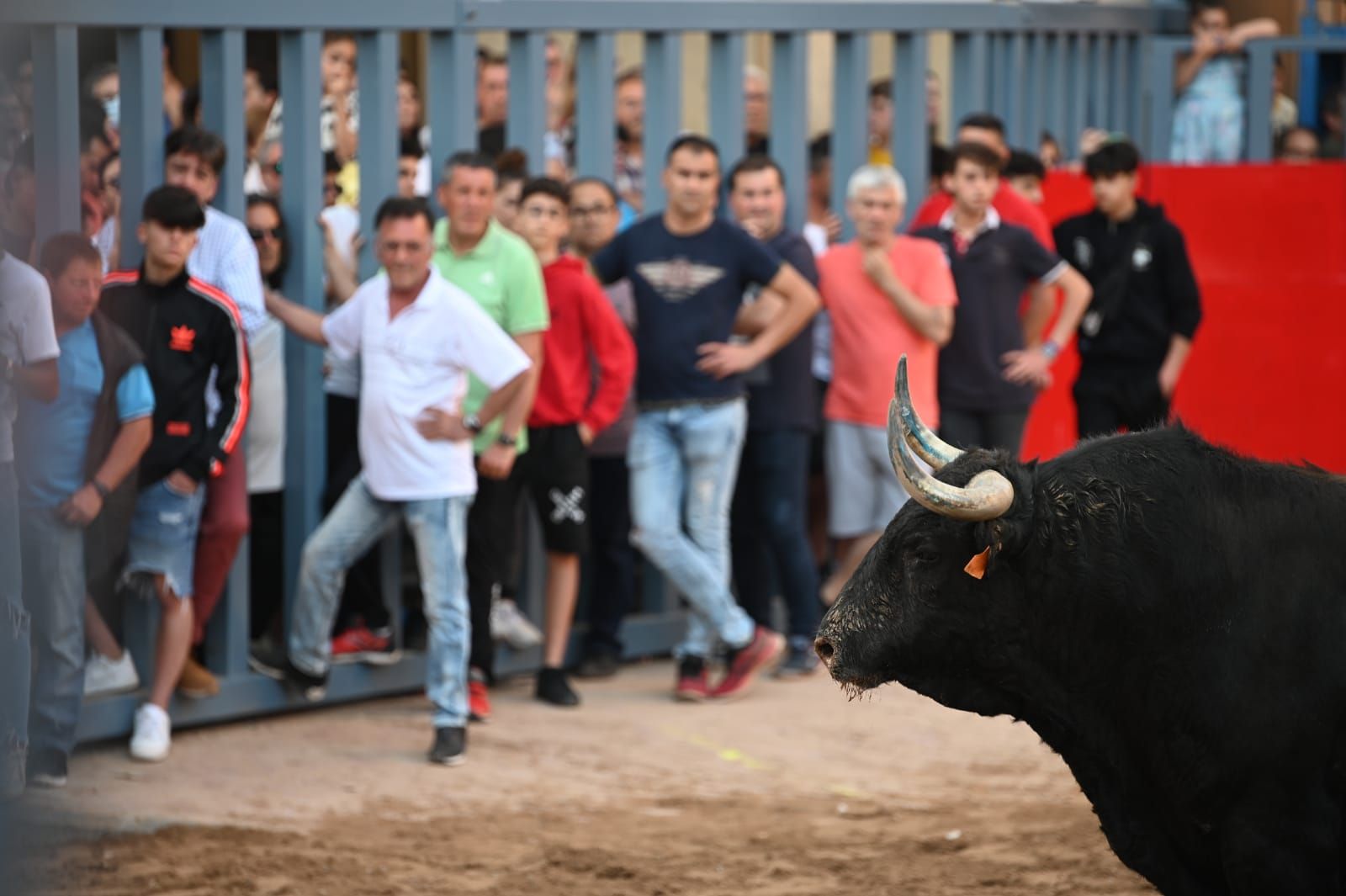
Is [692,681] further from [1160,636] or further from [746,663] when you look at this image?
[1160,636]

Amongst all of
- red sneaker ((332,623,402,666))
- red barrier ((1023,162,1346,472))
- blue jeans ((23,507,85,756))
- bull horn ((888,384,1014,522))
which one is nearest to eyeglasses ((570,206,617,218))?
red sneaker ((332,623,402,666))

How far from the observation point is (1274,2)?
1293cm

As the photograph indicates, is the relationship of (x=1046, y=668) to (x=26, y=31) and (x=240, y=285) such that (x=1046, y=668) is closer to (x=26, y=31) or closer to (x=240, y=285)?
(x=240, y=285)

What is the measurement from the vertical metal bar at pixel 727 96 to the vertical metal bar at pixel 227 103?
243cm

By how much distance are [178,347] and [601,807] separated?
2141 millimetres

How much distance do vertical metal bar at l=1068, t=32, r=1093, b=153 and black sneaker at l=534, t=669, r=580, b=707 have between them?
16.7 ft

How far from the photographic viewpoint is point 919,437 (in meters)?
4.58

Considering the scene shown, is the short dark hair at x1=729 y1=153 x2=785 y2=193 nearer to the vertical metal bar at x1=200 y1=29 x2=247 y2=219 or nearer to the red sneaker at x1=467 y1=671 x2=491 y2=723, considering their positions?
the vertical metal bar at x1=200 y1=29 x2=247 y2=219

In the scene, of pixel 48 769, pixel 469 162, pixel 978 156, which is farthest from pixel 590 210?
pixel 48 769

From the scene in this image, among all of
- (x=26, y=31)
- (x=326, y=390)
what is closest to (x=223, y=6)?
(x=26, y=31)

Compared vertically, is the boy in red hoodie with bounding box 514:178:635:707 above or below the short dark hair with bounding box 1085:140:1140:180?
below

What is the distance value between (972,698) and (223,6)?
4.46 meters

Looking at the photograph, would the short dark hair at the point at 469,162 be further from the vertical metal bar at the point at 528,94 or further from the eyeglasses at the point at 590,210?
the vertical metal bar at the point at 528,94

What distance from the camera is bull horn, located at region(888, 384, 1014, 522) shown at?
170 inches
